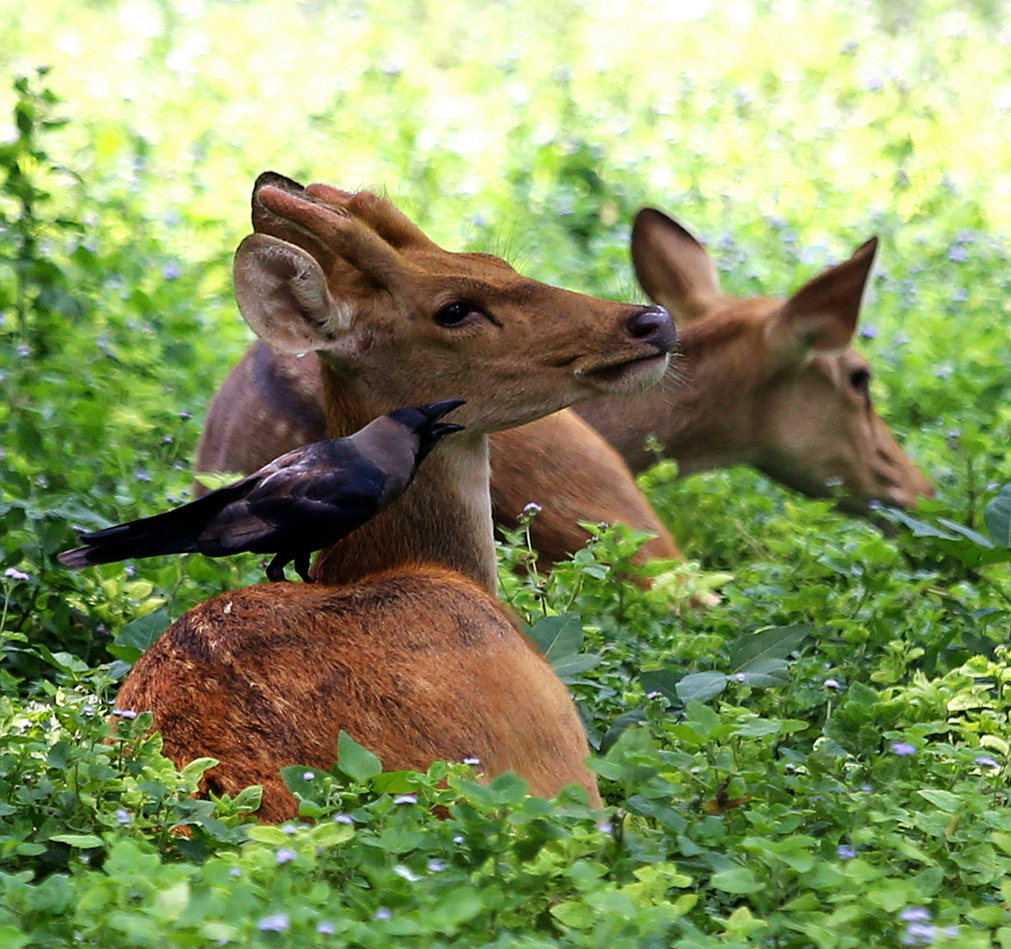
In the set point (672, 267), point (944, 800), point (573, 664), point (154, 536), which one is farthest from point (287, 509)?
point (672, 267)

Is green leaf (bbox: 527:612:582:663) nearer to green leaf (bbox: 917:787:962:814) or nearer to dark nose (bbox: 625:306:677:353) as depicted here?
dark nose (bbox: 625:306:677:353)

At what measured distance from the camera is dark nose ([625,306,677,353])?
12.4ft

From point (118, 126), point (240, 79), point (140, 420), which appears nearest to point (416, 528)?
point (140, 420)

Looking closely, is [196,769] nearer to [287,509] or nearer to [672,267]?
[287,509]

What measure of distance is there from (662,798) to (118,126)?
725 centimetres

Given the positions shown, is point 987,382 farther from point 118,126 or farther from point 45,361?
point 118,126

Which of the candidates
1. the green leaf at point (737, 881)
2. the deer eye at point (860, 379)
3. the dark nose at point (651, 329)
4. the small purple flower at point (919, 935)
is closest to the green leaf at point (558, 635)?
the dark nose at point (651, 329)

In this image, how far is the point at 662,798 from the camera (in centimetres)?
319

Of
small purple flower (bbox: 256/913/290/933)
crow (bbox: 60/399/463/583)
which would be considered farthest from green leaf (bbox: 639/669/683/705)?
small purple flower (bbox: 256/913/290/933)

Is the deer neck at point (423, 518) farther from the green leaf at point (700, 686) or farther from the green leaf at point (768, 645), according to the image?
the green leaf at point (768, 645)

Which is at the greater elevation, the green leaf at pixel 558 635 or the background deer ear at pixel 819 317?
the background deer ear at pixel 819 317

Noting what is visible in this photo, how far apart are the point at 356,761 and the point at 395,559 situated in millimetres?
781

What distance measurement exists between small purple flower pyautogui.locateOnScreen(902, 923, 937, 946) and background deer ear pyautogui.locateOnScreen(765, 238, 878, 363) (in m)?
3.63

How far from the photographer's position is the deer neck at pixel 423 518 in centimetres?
365
